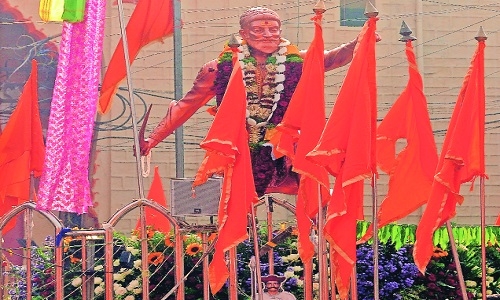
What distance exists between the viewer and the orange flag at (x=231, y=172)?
28.7 ft

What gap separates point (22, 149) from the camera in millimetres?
10555

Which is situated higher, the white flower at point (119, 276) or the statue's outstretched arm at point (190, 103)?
the statue's outstretched arm at point (190, 103)

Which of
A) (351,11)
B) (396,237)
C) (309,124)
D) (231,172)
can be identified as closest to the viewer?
(309,124)

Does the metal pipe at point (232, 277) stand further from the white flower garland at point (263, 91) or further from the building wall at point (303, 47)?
the building wall at point (303, 47)

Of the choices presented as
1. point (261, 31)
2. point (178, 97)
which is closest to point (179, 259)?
point (261, 31)

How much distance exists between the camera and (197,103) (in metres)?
10.8

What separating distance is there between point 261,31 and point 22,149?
8.17 ft

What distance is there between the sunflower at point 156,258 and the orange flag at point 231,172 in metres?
1.59

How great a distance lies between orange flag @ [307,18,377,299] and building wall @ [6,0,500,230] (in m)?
10.1

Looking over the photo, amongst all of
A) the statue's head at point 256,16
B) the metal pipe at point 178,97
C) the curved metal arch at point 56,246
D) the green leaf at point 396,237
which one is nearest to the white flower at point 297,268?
the green leaf at point 396,237

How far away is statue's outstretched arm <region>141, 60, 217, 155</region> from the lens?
35.0 ft

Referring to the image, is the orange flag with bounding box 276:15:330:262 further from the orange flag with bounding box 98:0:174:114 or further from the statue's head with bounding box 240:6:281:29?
the orange flag with bounding box 98:0:174:114

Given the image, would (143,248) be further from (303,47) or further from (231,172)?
(303,47)

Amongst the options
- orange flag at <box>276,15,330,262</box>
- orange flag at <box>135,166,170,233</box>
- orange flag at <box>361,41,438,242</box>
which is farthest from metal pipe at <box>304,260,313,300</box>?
orange flag at <box>135,166,170,233</box>
